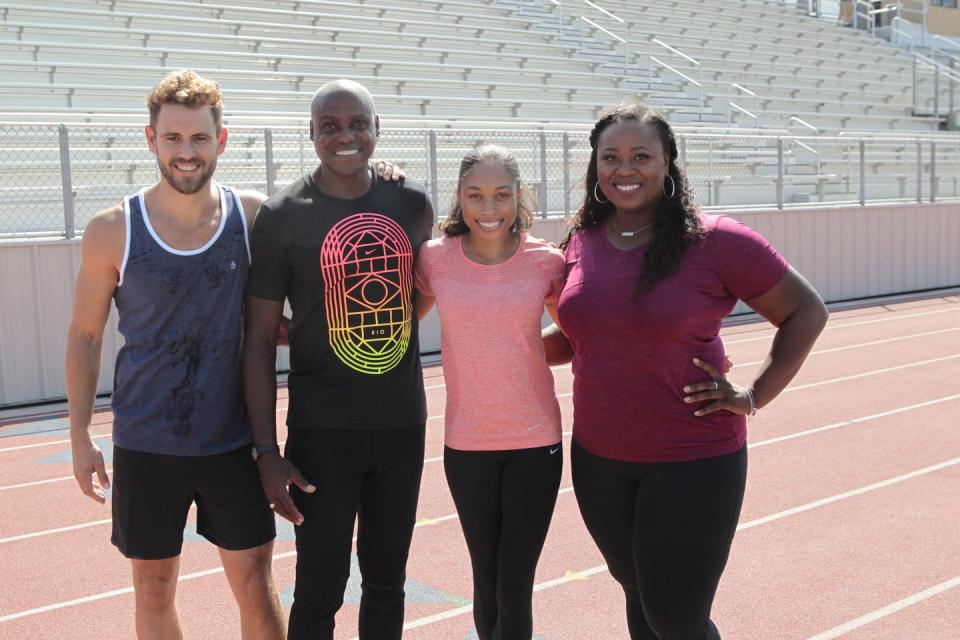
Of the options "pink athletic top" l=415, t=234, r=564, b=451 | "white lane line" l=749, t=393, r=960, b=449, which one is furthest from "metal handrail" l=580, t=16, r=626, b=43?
"pink athletic top" l=415, t=234, r=564, b=451

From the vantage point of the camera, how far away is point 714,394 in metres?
2.41

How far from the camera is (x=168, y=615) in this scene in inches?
110

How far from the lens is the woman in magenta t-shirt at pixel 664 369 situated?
2.40 meters

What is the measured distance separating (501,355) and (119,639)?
1.94 metres

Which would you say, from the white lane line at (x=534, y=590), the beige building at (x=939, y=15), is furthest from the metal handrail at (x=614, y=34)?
the white lane line at (x=534, y=590)

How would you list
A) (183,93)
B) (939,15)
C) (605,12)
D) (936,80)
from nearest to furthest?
(183,93), (605,12), (936,80), (939,15)

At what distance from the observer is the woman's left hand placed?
7.91ft

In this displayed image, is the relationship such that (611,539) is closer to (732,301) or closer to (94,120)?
(732,301)

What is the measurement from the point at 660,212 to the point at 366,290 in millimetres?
784

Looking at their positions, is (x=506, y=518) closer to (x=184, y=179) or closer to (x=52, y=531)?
(x=184, y=179)

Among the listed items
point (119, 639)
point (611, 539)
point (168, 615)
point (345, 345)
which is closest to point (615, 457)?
point (611, 539)

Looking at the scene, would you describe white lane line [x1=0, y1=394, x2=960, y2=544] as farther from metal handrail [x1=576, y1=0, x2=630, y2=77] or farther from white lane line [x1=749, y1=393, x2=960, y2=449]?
metal handrail [x1=576, y1=0, x2=630, y2=77]

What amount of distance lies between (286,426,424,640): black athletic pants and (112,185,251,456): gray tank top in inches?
9.3

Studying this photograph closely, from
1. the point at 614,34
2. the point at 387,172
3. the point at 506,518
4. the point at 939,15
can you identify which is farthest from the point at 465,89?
the point at 939,15
